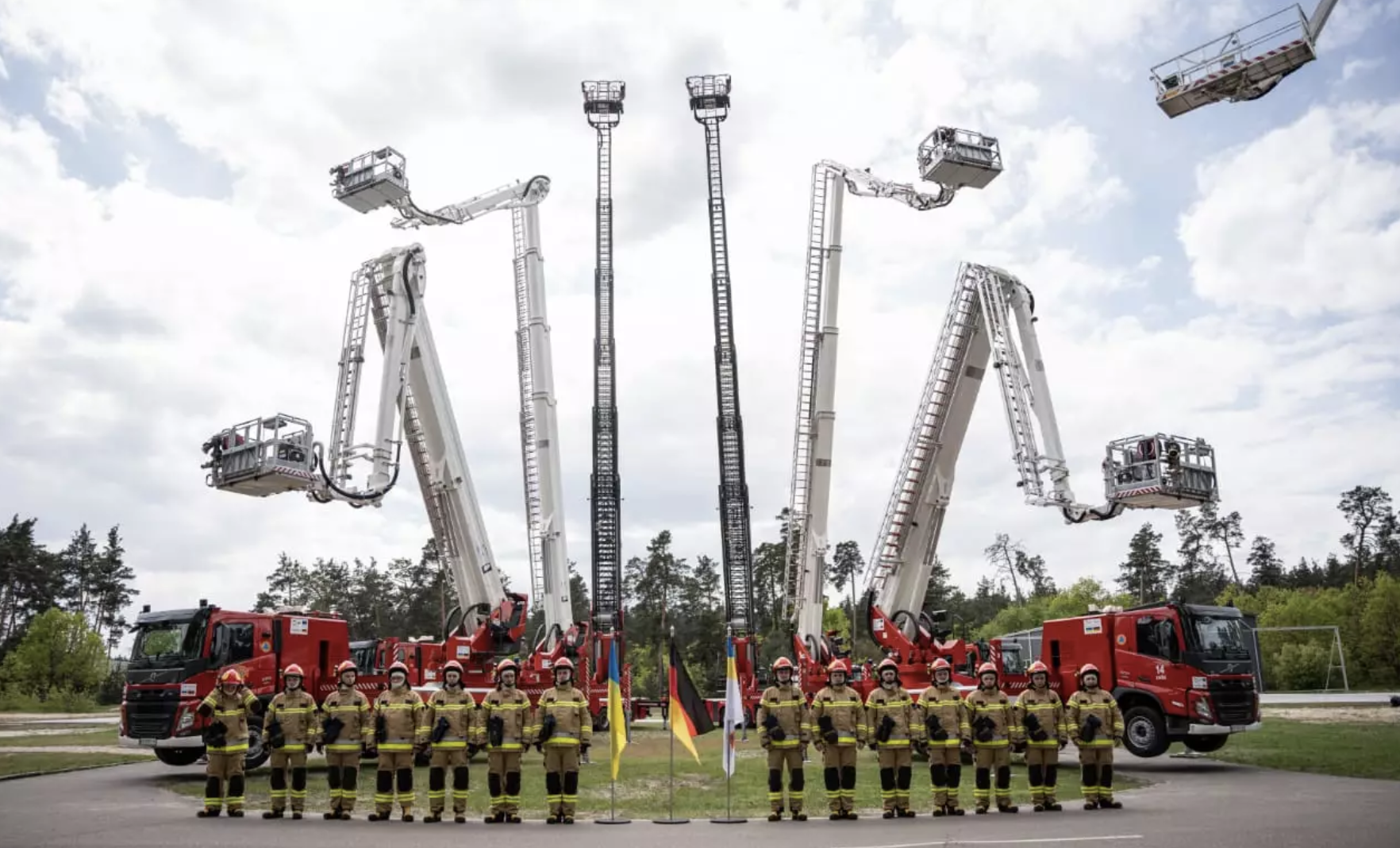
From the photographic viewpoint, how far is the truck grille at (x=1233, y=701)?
18.2 m

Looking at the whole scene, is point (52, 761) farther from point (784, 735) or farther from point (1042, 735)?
point (1042, 735)

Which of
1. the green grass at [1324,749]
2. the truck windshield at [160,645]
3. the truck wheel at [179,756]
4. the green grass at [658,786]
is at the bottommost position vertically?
the green grass at [1324,749]

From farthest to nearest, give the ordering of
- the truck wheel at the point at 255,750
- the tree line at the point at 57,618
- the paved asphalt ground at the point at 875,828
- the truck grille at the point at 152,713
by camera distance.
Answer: the tree line at the point at 57,618 → the truck wheel at the point at 255,750 → the truck grille at the point at 152,713 → the paved asphalt ground at the point at 875,828

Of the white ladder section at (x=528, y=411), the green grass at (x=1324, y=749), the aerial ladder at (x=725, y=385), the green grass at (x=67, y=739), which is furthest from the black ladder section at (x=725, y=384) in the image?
the green grass at (x=67, y=739)

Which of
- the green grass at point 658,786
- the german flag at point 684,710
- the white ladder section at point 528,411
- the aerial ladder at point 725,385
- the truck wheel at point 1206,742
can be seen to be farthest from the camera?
the aerial ladder at point 725,385

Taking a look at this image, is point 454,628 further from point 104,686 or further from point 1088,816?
point 104,686

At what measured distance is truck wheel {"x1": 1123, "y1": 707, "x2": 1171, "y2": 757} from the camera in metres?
18.9

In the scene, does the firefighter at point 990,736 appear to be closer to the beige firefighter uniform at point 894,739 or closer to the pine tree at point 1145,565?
the beige firefighter uniform at point 894,739

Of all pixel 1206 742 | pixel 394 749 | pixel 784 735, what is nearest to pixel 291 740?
pixel 394 749

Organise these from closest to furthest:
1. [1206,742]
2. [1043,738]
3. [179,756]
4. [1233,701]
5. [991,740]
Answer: [991,740]
[1043,738]
[1233,701]
[179,756]
[1206,742]

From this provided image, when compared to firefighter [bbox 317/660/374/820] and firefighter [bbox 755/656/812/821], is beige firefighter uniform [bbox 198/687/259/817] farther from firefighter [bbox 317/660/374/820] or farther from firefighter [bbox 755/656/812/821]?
firefighter [bbox 755/656/812/821]

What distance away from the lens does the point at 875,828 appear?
1169cm

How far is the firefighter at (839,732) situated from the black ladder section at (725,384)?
18398mm

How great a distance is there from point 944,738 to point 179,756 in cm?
1412
